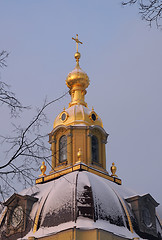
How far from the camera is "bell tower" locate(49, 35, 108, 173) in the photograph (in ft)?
91.8

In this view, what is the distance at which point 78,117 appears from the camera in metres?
29.8

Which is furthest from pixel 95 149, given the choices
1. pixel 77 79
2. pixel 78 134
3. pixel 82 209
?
pixel 82 209

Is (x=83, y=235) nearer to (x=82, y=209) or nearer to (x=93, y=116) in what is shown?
(x=82, y=209)

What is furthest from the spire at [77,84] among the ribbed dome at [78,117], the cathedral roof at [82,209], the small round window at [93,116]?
the cathedral roof at [82,209]

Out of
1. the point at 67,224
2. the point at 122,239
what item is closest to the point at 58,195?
the point at 67,224

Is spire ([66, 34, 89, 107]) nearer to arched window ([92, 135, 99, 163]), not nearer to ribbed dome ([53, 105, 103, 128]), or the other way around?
ribbed dome ([53, 105, 103, 128])

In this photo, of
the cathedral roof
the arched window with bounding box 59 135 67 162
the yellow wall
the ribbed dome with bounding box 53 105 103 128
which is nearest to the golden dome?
the ribbed dome with bounding box 53 105 103 128

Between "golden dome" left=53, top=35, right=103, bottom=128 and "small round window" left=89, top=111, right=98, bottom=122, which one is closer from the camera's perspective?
"golden dome" left=53, top=35, right=103, bottom=128

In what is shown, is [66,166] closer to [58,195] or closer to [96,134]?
[96,134]

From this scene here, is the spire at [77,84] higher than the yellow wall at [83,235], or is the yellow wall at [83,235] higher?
the spire at [77,84]

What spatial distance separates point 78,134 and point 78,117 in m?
1.59

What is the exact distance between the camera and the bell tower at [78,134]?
2798 cm

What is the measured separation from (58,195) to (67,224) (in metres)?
2.00

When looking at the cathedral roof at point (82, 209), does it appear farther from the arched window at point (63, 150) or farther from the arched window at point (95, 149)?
the arched window at point (95, 149)
